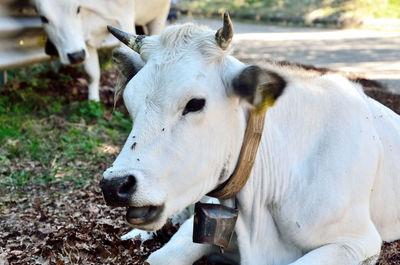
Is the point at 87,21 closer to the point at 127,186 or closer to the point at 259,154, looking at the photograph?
the point at 259,154

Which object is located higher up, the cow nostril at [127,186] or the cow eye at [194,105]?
the cow eye at [194,105]

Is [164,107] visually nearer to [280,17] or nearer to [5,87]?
[5,87]

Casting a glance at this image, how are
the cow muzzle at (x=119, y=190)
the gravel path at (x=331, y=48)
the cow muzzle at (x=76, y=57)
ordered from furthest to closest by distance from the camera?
1. the gravel path at (x=331, y=48)
2. the cow muzzle at (x=76, y=57)
3. the cow muzzle at (x=119, y=190)

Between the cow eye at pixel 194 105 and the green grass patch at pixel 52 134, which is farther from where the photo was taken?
the green grass patch at pixel 52 134

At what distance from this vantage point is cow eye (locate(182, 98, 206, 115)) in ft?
8.89

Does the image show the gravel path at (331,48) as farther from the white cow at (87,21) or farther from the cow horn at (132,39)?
the cow horn at (132,39)

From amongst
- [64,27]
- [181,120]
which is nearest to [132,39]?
[181,120]

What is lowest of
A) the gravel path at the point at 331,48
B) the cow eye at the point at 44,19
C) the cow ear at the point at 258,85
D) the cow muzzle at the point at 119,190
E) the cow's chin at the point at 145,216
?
the gravel path at the point at 331,48

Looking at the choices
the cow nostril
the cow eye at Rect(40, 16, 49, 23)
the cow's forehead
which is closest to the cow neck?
the cow's forehead

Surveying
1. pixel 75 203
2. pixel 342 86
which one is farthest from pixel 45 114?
pixel 342 86

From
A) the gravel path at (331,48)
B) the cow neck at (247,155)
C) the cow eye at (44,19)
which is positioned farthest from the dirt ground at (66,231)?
the gravel path at (331,48)

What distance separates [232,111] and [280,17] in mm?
13569

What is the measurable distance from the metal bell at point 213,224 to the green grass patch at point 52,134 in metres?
2.34

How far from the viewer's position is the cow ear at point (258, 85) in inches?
108
